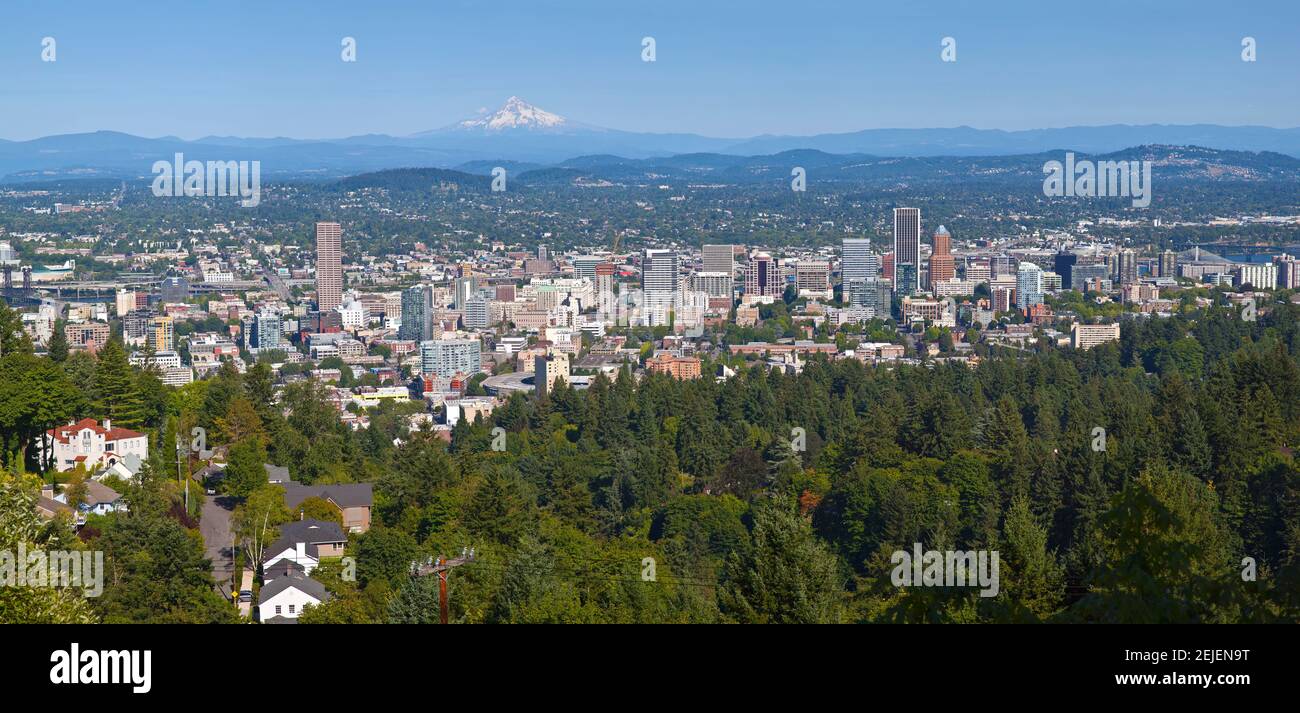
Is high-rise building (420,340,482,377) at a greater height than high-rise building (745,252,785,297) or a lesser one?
lesser

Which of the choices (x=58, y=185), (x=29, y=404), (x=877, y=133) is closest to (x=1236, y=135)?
(x=877, y=133)

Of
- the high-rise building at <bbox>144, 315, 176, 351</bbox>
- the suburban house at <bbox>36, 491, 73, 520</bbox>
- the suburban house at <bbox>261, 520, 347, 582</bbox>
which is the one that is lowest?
the high-rise building at <bbox>144, 315, 176, 351</bbox>

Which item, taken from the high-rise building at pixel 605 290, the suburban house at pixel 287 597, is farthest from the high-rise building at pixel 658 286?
the suburban house at pixel 287 597

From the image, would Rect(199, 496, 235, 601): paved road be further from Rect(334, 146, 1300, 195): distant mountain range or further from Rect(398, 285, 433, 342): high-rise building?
Rect(334, 146, 1300, 195): distant mountain range

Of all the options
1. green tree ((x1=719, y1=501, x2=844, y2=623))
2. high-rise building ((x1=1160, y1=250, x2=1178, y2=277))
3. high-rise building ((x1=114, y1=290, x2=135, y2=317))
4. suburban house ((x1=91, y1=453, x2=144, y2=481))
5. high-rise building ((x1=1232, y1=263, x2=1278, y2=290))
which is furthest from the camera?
A: high-rise building ((x1=1160, y1=250, x2=1178, y2=277))

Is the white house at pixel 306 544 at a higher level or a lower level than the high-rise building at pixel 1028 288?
lower

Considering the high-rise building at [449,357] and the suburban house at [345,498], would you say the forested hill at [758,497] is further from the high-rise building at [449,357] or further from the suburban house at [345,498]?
the high-rise building at [449,357]

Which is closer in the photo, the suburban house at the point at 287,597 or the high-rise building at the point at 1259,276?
the suburban house at the point at 287,597

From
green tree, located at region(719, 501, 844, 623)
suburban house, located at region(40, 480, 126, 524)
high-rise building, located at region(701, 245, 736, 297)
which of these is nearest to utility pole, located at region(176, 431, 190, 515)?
suburban house, located at region(40, 480, 126, 524)
